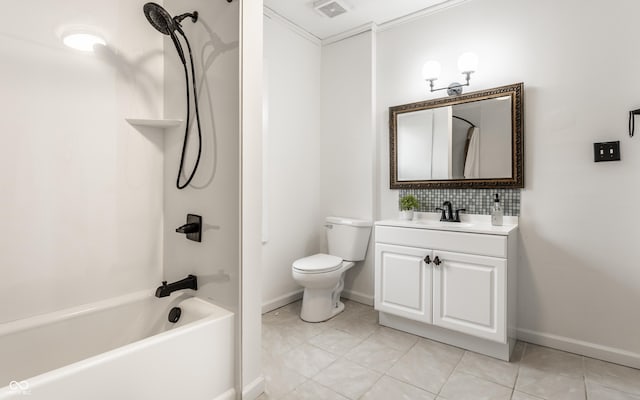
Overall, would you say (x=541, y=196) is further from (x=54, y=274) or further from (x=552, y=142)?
(x=54, y=274)

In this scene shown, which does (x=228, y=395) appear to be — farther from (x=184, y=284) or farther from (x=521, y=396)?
(x=521, y=396)

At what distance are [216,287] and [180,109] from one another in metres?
0.99

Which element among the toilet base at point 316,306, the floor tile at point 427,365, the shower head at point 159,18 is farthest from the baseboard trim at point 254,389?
the shower head at point 159,18

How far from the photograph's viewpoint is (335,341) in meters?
2.20

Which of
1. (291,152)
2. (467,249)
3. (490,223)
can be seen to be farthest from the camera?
(291,152)

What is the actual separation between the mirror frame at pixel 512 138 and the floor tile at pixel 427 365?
119 centimetres

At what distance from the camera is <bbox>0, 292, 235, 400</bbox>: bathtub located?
1.07 meters

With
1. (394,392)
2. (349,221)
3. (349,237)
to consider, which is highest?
(349,221)

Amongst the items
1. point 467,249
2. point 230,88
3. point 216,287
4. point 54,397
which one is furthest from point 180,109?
point 467,249

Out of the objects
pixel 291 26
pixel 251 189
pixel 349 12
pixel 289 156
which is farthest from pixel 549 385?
pixel 291 26

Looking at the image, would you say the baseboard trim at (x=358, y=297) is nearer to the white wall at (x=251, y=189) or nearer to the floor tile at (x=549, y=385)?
the floor tile at (x=549, y=385)

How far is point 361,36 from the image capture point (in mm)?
2928

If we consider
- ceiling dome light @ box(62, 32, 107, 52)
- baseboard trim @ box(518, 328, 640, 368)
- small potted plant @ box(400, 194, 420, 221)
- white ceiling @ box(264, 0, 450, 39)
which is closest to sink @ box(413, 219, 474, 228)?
small potted plant @ box(400, 194, 420, 221)

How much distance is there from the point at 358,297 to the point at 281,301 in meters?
0.73
